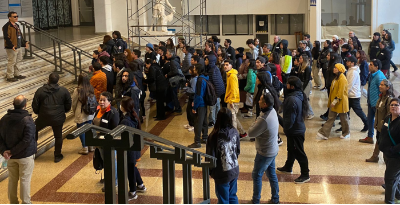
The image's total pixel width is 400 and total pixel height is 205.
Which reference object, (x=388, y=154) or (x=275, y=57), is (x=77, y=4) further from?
(x=388, y=154)

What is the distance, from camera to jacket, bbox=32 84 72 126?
8344mm

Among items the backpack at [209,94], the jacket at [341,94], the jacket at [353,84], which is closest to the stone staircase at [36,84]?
the backpack at [209,94]

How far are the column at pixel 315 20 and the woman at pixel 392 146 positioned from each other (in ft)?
49.4

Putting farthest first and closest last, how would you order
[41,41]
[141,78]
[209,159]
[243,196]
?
[41,41] < [141,78] < [243,196] < [209,159]

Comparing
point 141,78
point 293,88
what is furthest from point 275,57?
point 293,88

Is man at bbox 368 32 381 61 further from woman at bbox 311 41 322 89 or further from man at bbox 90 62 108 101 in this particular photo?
man at bbox 90 62 108 101

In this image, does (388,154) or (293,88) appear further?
(293,88)

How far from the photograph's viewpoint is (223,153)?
5719 millimetres

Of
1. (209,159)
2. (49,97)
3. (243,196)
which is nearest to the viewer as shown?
(209,159)

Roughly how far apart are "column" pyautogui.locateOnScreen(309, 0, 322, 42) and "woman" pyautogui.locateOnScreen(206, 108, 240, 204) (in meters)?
16.2

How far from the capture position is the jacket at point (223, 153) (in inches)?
225

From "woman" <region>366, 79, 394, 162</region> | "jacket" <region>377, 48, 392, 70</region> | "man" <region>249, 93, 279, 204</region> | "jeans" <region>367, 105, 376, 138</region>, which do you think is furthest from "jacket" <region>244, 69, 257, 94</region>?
"jacket" <region>377, 48, 392, 70</region>

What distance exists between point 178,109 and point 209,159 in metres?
6.70

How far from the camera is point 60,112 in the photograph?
27.8 ft
